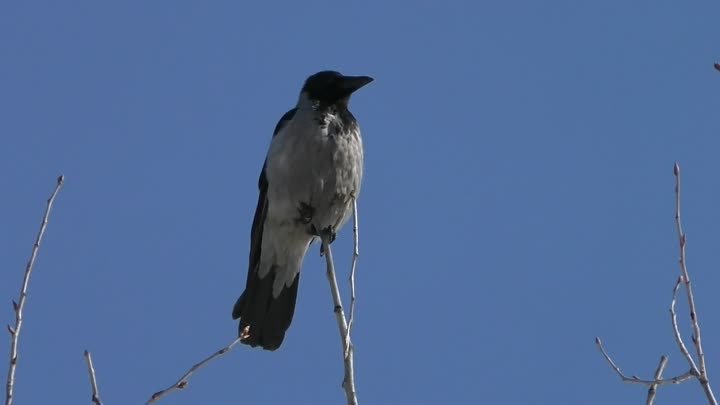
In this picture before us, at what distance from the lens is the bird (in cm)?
788

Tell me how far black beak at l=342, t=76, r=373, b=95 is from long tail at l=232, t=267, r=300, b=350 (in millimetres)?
1409

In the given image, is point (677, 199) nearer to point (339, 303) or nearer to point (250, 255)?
point (339, 303)

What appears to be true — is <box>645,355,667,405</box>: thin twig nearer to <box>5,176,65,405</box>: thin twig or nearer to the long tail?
<box>5,176,65,405</box>: thin twig

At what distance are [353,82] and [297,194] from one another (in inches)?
42.8

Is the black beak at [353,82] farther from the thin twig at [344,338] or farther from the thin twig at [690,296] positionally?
the thin twig at [690,296]

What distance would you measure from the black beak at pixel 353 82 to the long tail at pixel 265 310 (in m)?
1.41

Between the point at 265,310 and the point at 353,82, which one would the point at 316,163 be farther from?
the point at 265,310

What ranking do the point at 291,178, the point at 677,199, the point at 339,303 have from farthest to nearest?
the point at 291,178
the point at 339,303
the point at 677,199

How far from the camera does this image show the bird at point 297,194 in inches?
310

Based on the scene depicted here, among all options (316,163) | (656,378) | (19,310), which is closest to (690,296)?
(656,378)

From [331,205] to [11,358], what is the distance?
4.29m

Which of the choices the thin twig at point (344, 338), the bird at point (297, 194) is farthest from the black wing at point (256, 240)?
the thin twig at point (344, 338)

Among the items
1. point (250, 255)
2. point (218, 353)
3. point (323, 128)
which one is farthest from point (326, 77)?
point (218, 353)

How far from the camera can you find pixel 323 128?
26.3 ft
